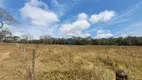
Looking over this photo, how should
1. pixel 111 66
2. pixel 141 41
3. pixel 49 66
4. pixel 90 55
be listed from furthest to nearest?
1. pixel 141 41
2. pixel 90 55
3. pixel 111 66
4. pixel 49 66

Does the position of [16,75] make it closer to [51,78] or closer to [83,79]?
[51,78]

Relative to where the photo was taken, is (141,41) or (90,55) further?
(141,41)

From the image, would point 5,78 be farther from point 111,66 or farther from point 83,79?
point 111,66

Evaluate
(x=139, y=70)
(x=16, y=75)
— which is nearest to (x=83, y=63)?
(x=139, y=70)

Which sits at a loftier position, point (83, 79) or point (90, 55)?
point (90, 55)

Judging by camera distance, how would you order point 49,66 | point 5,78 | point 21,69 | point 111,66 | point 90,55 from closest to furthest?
point 5,78 → point 21,69 → point 49,66 → point 111,66 → point 90,55

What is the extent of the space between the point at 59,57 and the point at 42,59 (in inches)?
44.5

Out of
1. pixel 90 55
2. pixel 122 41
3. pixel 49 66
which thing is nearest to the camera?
pixel 49 66

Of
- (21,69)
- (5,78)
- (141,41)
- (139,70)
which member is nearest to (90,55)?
(139,70)

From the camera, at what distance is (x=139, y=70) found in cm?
807

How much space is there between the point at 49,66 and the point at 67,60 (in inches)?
56.7

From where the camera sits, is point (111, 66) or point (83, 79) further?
point (111, 66)

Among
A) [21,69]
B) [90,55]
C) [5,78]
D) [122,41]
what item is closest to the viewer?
[5,78]

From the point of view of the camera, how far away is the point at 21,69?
22.7ft
